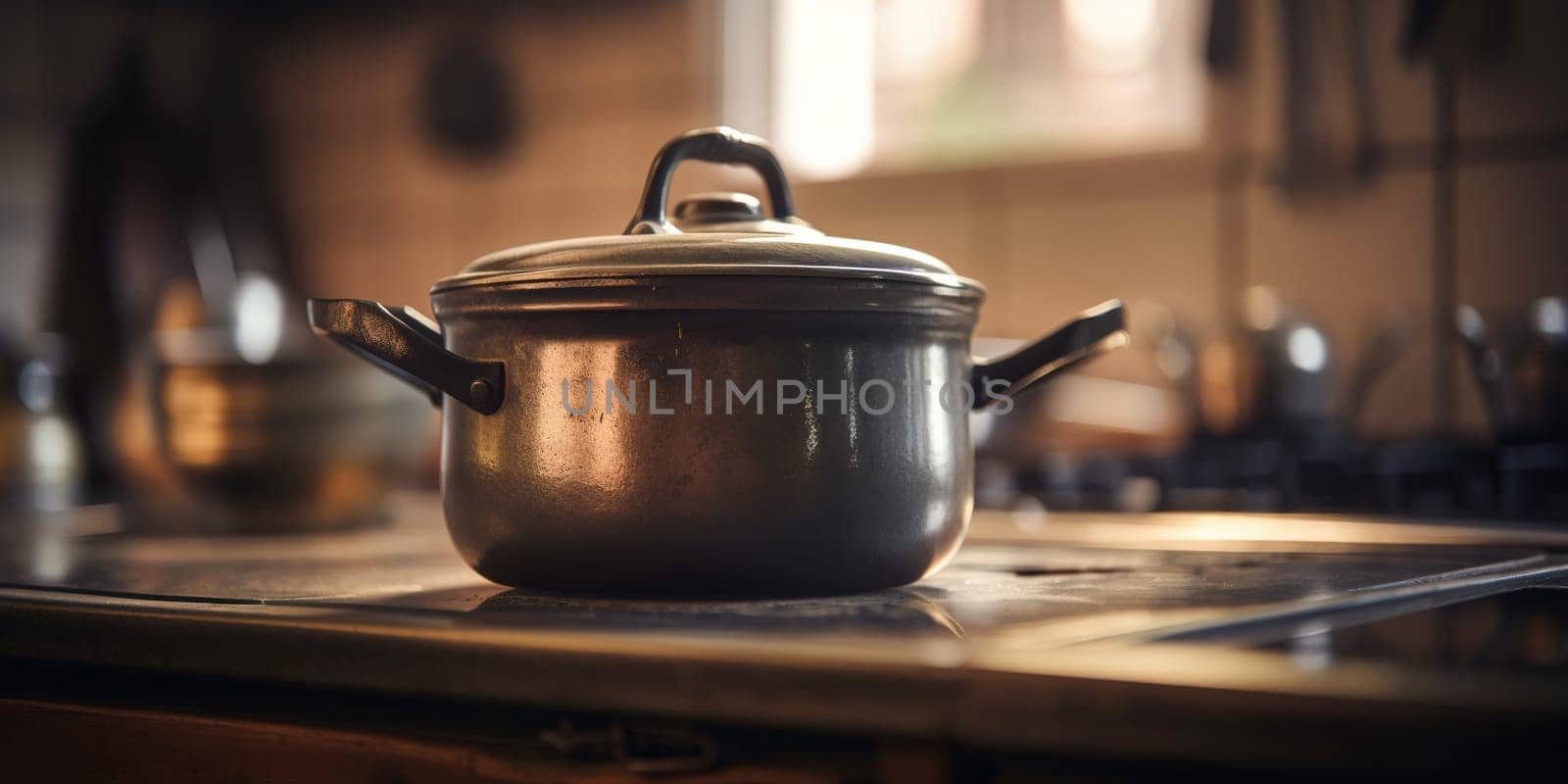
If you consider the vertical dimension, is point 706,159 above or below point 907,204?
below

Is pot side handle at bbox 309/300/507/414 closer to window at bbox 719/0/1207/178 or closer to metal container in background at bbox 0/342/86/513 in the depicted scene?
metal container in background at bbox 0/342/86/513

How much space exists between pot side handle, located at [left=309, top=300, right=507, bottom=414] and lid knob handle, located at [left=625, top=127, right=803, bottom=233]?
10 centimetres

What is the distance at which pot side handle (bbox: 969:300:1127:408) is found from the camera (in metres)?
0.73

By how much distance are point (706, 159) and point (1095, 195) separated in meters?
1.98

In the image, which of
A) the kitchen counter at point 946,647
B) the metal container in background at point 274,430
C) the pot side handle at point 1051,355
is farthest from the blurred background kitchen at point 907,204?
the pot side handle at point 1051,355

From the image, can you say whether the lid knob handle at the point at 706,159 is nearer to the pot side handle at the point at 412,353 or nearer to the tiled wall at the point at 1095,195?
the pot side handle at the point at 412,353

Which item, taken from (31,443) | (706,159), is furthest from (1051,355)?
(31,443)

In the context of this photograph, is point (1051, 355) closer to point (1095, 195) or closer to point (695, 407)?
point (695, 407)

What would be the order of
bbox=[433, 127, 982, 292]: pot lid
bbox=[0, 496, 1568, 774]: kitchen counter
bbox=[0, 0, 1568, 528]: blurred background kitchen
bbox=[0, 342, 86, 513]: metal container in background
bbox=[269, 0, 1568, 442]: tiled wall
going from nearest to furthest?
1. bbox=[0, 496, 1568, 774]: kitchen counter
2. bbox=[433, 127, 982, 292]: pot lid
3. bbox=[0, 0, 1568, 528]: blurred background kitchen
4. bbox=[0, 342, 86, 513]: metal container in background
5. bbox=[269, 0, 1568, 442]: tiled wall

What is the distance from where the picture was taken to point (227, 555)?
0.97 metres

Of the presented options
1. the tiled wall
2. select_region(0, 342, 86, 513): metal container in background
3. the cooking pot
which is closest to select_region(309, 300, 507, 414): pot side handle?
the cooking pot

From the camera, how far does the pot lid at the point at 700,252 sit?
2.02 feet

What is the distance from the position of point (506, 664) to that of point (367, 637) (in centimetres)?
7

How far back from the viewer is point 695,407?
24.2 inches
